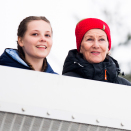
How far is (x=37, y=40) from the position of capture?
2557 millimetres

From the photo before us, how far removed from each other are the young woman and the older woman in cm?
27

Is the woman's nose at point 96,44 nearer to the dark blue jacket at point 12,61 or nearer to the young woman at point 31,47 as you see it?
the young woman at point 31,47

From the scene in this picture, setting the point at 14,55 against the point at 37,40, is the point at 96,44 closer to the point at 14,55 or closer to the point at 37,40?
the point at 37,40

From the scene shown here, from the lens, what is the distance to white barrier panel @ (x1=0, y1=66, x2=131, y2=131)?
1916 mm

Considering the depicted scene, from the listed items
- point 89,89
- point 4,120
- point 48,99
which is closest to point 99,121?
point 89,89

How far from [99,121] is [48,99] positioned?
36 centimetres

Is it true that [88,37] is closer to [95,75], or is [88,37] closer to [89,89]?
[95,75]

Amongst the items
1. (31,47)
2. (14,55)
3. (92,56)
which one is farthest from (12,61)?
(92,56)

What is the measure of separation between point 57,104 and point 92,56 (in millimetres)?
930

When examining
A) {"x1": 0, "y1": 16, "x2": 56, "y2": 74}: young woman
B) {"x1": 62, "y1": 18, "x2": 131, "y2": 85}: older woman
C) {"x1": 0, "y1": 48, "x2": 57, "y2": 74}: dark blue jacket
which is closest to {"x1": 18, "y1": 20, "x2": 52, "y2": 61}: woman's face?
{"x1": 0, "y1": 16, "x2": 56, "y2": 74}: young woman

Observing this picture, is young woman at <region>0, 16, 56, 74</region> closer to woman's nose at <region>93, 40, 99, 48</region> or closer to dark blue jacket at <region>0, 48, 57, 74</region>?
dark blue jacket at <region>0, 48, 57, 74</region>

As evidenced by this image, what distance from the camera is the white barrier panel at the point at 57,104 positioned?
192 centimetres

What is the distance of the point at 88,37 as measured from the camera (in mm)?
2857

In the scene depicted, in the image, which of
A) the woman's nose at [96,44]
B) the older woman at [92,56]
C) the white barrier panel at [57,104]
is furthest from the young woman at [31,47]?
the white barrier panel at [57,104]
